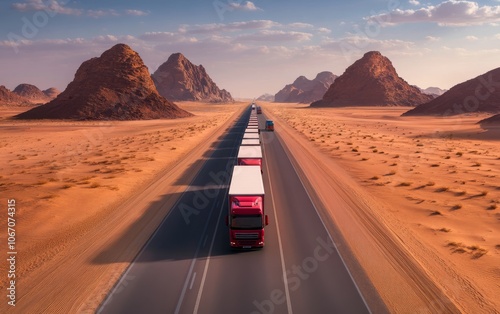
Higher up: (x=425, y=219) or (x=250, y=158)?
(x=250, y=158)

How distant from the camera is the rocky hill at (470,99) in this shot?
398 ft

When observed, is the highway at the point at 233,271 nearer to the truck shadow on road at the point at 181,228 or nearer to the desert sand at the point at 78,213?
the truck shadow on road at the point at 181,228

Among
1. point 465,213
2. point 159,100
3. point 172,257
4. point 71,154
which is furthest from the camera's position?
point 159,100

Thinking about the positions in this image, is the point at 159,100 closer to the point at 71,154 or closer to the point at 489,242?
the point at 71,154

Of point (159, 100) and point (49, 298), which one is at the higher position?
point (159, 100)

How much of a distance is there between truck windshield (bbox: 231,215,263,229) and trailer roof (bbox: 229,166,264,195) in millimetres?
1428

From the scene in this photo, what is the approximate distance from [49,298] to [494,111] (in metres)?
143

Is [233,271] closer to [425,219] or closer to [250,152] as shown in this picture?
[425,219]

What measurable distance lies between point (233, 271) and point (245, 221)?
8.86 ft

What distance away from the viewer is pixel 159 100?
130 meters

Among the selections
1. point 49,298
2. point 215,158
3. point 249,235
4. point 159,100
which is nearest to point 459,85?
point 159,100

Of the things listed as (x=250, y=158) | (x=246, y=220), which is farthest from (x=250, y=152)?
(x=246, y=220)

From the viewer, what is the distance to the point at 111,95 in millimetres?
118250

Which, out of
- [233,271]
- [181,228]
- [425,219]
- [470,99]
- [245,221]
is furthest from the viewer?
[470,99]
